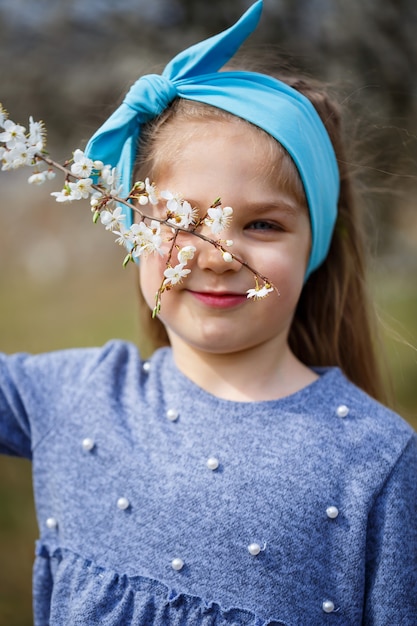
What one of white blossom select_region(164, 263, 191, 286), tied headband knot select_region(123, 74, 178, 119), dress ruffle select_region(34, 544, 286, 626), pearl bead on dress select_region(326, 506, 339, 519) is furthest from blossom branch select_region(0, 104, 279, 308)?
dress ruffle select_region(34, 544, 286, 626)

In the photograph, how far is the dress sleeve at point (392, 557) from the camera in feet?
5.35

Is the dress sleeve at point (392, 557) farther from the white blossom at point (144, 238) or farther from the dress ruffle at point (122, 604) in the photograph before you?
the white blossom at point (144, 238)

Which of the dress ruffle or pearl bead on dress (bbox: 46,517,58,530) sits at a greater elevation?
pearl bead on dress (bbox: 46,517,58,530)

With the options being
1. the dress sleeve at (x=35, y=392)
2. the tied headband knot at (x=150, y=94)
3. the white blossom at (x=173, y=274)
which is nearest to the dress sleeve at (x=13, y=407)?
the dress sleeve at (x=35, y=392)

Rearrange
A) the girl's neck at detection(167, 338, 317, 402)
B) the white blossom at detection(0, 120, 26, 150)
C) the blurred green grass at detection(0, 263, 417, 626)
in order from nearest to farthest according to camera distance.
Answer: the white blossom at detection(0, 120, 26, 150) < the girl's neck at detection(167, 338, 317, 402) < the blurred green grass at detection(0, 263, 417, 626)

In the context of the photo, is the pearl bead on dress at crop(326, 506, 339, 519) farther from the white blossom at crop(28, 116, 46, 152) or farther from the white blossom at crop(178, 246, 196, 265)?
the white blossom at crop(28, 116, 46, 152)

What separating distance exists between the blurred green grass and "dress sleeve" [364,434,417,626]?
42 centimetres

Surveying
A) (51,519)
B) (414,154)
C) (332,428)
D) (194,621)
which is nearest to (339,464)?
(332,428)

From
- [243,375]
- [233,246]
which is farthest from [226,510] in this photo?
[233,246]

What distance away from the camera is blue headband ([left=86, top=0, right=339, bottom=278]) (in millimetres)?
1681

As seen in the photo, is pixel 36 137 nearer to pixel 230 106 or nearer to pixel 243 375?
pixel 230 106

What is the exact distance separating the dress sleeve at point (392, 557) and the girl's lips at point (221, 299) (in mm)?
509

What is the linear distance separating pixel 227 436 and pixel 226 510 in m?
0.17

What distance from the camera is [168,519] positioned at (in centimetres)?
168
